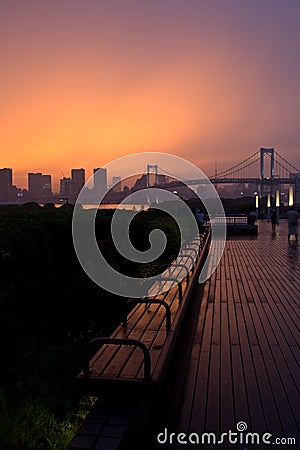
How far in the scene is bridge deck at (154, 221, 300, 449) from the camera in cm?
299

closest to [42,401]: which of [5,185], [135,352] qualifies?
[135,352]

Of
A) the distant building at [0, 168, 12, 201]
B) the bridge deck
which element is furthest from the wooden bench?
the distant building at [0, 168, 12, 201]

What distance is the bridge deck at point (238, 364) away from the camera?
2.99 metres

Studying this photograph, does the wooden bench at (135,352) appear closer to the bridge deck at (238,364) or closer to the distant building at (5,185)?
the bridge deck at (238,364)

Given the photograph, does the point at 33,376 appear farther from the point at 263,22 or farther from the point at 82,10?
the point at 263,22

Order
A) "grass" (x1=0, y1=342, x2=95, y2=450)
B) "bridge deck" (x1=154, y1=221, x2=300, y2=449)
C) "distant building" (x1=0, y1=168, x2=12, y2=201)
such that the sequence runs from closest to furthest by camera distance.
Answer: "grass" (x1=0, y1=342, x2=95, y2=450), "bridge deck" (x1=154, y1=221, x2=300, y2=449), "distant building" (x1=0, y1=168, x2=12, y2=201)

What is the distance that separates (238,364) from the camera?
3.99 metres

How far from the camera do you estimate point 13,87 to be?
14406 mm

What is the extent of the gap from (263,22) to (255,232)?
28.9 feet

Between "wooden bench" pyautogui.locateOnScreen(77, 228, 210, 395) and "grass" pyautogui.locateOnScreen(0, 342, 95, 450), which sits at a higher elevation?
"wooden bench" pyautogui.locateOnScreen(77, 228, 210, 395)

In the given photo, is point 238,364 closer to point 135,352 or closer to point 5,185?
point 135,352

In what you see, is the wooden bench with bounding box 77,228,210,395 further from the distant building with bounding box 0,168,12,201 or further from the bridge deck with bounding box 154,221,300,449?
the distant building with bounding box 0,168,12,201

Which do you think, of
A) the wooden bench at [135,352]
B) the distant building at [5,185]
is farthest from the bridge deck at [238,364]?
the distant building at [5,185]

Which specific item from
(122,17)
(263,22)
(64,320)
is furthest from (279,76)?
(64,320)
